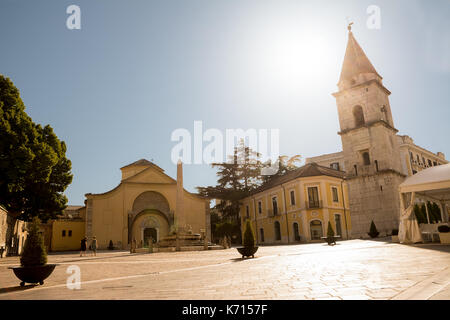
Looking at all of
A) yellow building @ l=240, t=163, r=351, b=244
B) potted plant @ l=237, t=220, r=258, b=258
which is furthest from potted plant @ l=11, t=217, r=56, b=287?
yellow building @ l=240, t=163, r=351, b=244

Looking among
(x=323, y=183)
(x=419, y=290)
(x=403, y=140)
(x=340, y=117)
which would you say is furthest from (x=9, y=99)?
(x=403, y=140)

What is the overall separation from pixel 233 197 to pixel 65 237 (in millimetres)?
21015

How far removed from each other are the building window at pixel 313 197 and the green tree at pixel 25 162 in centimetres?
2394

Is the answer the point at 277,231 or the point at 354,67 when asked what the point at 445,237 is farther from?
the point at 277,231

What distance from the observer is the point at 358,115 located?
2867 centimetres

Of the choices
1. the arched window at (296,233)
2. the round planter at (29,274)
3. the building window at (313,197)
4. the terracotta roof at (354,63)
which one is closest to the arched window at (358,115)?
the terracotta roof at (354,63)

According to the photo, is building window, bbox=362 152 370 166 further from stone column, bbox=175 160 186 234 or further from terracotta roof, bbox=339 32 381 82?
stone column, bbox=175 160 186 234

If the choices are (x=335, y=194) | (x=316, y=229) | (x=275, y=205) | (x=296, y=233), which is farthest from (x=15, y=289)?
(x=275, y=205)

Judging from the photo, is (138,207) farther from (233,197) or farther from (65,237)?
(233,197)

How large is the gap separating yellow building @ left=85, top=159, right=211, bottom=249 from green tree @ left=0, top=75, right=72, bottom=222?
7142mm

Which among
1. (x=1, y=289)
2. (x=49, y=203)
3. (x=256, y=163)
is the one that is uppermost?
(x=256, y=163)

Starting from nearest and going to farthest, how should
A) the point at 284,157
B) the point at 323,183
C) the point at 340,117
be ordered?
the point at 340,117 < the point at 323,183 < the point at 284,157

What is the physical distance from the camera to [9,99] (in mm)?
20875

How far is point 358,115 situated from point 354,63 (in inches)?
196
